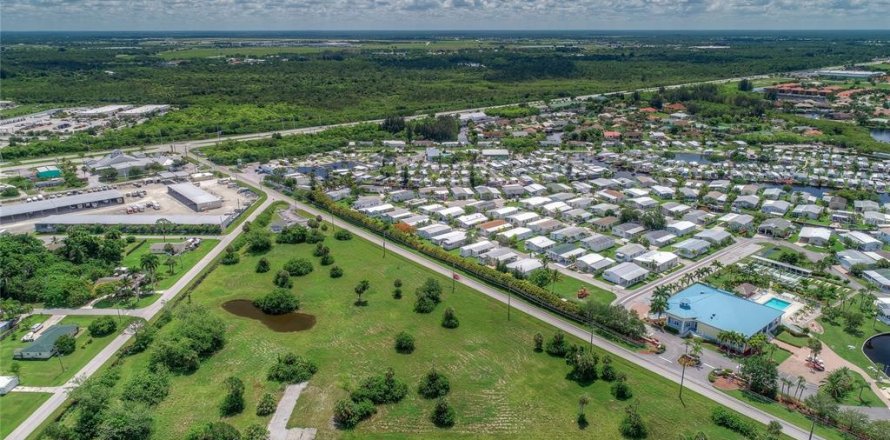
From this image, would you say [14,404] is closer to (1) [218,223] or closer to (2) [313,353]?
(2) [313,353]

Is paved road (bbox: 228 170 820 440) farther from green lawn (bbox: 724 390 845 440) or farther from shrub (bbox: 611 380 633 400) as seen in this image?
shrub (bbox: 611 380 633 400)

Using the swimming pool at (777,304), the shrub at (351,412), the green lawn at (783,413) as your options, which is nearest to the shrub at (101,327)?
the shrub at (351,412)

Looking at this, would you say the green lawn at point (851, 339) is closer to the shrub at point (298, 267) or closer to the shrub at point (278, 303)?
the shrub at point (278, 303)

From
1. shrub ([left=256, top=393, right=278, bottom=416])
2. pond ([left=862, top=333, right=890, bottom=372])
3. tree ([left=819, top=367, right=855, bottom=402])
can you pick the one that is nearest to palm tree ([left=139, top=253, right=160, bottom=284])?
shrub ([left=256, top=393, right=278, bottom=416])

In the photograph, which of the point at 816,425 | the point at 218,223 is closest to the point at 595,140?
the point at 218,223

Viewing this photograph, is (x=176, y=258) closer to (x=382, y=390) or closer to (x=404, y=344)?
(x=404, y=344)
